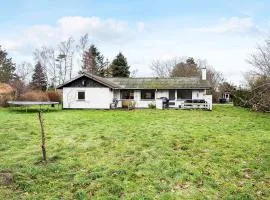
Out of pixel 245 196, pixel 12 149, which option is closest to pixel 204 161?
pixel 245 196

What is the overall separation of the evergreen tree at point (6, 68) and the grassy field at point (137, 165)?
48.5 meters

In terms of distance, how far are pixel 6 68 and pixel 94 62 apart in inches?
662

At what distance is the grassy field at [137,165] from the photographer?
9.88m

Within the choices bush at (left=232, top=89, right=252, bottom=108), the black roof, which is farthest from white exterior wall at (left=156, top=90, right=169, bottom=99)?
bush at (left=232, top=89, right=252, bottom=108)

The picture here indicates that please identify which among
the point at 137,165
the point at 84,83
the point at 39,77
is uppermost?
the point at 39,77

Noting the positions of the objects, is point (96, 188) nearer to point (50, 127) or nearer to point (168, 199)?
point (168, 199)

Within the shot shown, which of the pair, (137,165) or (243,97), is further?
(137,165)

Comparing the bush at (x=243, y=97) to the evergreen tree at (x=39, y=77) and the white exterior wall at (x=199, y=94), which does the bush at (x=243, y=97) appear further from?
the evergreen tree at (x=39, y=77)

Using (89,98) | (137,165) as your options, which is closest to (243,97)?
(137,165)

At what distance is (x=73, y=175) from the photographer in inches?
441

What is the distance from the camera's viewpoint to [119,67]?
6619 cm

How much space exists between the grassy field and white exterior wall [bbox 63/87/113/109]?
20.7 m

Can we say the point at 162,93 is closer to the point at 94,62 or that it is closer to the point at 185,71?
the point at 94,62

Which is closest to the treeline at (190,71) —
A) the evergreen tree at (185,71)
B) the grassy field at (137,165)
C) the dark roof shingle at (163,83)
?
the evergreen tree at (185,71)
